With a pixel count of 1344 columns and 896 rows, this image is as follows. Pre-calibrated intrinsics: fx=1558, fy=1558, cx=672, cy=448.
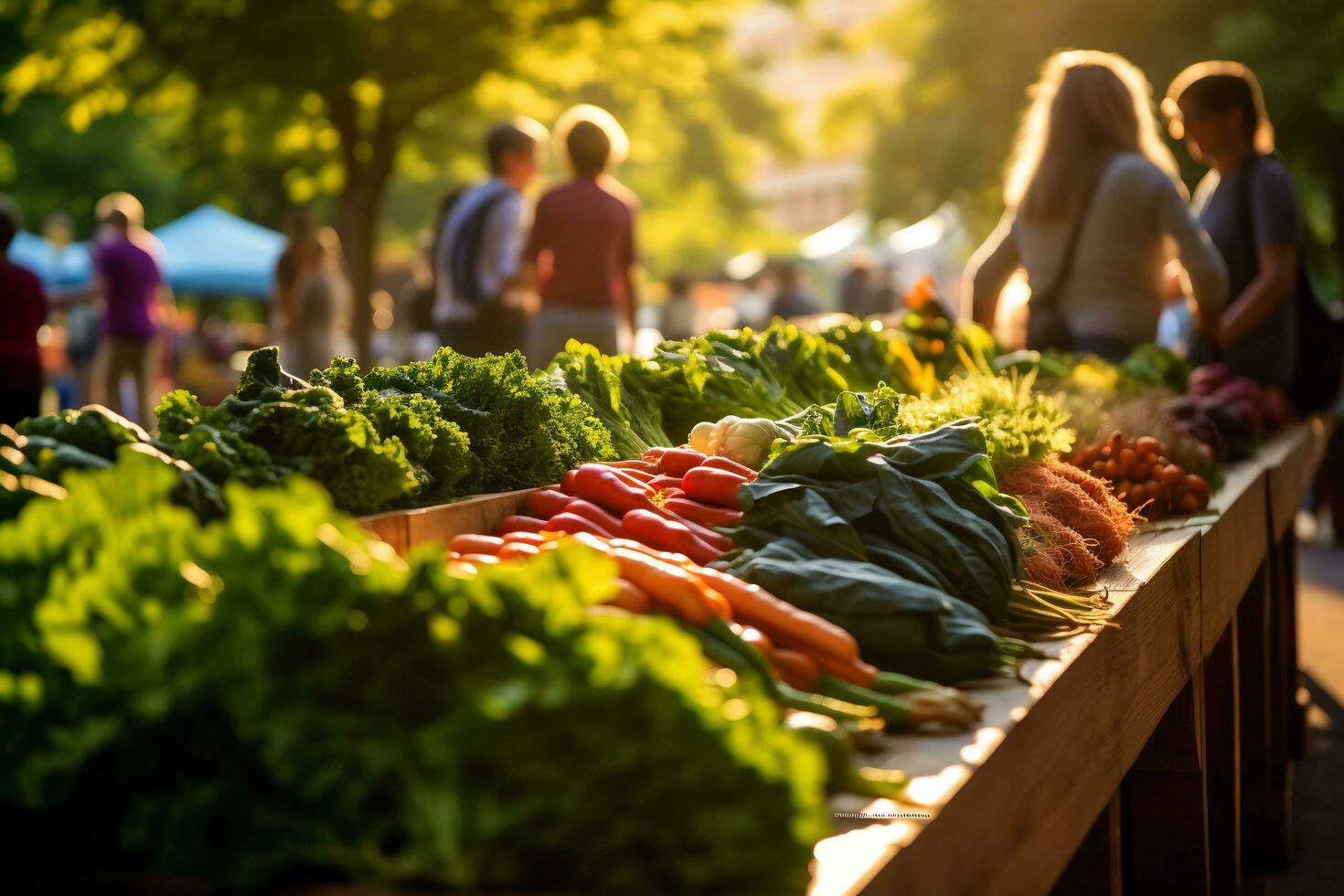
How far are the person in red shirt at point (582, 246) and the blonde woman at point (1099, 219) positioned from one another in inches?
96.5

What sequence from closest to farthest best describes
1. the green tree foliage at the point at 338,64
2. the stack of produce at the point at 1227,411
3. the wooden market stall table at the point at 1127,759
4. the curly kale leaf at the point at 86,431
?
the wooden market stall table at the point at 1127,759 < the curly kale leaf at the point at 86,431 < the stack of produce at the point at 1227,411 < the green tree foliage at the point at 338,64

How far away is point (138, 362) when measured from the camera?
12812 mm

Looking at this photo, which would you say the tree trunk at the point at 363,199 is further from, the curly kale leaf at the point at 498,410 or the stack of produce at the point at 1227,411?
the curly kale leaf at the point at 498,410

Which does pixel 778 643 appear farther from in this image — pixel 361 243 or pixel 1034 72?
pixel 1034 72

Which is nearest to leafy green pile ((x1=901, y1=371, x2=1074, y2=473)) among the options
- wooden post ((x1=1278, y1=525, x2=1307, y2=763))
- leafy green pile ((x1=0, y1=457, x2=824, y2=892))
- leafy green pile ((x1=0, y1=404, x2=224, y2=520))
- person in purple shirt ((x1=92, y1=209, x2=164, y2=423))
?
leafy green pile ((x1=0, y1=404, x2=224, y2=520))

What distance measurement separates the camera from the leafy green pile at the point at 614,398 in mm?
3758

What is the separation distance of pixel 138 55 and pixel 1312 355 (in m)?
10.4

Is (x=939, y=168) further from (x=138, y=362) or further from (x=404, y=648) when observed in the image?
(x=404, y=648)

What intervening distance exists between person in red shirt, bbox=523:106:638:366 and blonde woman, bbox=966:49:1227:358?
2.45 meters

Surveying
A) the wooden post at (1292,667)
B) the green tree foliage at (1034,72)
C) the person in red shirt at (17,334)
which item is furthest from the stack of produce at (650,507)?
the green tree foliage at (1034,72)

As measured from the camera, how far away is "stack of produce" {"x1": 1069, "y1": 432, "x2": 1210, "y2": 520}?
3.95 meters

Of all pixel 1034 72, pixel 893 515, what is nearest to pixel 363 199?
pixel 1034 72

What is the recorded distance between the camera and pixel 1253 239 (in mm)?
6934

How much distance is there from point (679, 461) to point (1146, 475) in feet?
4.89
